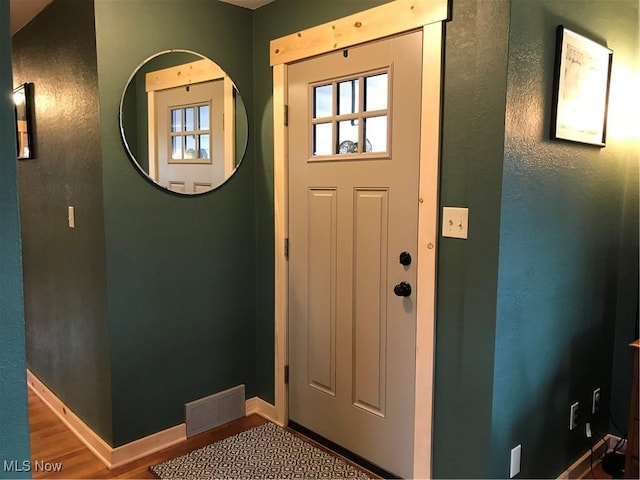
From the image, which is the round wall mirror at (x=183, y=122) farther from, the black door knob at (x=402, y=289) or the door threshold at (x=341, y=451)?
the door threshold at (x=341, y=451)

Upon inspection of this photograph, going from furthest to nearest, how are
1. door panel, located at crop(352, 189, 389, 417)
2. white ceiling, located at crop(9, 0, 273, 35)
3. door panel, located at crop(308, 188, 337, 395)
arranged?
1. white ceiling, located at crop(9, 0, 273, 35)
2. door panel, located at crop(308, 188, 337, 395)
3. door panel, located at crop(352, 189, 389, 417)

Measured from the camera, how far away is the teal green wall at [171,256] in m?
2.26

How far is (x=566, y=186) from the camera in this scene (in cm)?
207

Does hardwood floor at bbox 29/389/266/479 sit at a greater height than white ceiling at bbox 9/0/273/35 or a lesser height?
lesser

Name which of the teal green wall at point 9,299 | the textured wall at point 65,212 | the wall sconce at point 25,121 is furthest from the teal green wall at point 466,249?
the teal green wall at point 9,299

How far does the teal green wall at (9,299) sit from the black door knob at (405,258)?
57.9 inches

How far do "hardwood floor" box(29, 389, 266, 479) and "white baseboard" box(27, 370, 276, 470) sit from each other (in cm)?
3

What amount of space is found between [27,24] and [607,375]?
3.76 m

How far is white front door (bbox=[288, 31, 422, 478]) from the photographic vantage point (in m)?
2.07

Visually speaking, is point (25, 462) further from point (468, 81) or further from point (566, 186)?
point (566, 186)

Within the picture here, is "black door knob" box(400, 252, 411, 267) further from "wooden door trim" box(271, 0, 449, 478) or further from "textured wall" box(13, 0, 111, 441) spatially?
"textured wall" box(13, 0, 111, 441)

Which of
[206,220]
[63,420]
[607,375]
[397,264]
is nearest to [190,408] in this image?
[63,420]

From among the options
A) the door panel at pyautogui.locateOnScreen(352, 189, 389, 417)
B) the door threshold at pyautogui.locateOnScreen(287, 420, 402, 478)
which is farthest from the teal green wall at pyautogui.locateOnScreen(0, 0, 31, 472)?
the door threshold at pyautogui.locateOnScreen(287, 420, 402, 478)

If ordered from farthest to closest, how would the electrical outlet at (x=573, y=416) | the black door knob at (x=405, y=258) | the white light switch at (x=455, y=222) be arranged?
1. the electrical outlet at (x=573, y=416)
2. the black door knob at (x=405, y=258)
3. the white light switch at (x=455, y=222)
